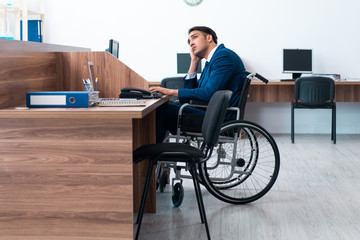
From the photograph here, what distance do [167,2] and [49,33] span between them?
1.60m

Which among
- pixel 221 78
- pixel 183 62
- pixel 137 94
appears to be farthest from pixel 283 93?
pixel 137 94

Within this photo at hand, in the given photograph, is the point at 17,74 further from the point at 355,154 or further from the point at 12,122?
the point at 355,154

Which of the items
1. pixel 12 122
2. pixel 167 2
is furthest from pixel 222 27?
pixel 12 122

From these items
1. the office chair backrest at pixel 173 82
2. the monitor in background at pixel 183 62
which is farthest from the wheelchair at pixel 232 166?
the monitor in background at pixel 183 62

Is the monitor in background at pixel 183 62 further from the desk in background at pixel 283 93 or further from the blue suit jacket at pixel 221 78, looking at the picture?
the blue suit jacket at pixel 221 78

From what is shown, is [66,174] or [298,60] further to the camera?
[298,60]

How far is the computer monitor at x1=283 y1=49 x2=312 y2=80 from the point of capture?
632cm

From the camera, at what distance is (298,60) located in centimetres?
633

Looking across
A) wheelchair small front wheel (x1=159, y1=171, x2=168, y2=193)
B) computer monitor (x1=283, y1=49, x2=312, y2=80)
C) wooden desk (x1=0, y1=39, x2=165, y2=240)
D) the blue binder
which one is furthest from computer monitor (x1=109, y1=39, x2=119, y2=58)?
computer monitor (x1=283, y1=49, x2=312, y2=80)

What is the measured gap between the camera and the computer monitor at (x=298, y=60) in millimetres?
6324

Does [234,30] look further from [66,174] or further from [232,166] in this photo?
[66,174]

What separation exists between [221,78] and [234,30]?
359 centimetres

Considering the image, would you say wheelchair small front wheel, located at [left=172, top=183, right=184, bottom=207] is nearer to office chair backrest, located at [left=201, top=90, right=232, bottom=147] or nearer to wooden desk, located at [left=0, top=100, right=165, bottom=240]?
office chair backrest, located at [left=201, top=90, right=232, bottom=147]

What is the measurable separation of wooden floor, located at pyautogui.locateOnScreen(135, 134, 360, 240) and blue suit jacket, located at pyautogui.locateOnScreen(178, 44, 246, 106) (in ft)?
2.11
